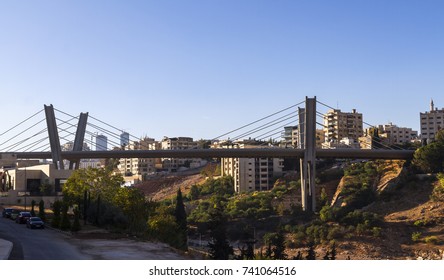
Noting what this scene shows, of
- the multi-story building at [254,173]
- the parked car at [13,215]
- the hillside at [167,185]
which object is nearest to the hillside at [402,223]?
the multi-story building at [254,173]

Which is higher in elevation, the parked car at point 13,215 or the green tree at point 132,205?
the green tree at point 132,205

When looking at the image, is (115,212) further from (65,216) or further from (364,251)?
(364,251)

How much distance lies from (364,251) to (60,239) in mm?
42391

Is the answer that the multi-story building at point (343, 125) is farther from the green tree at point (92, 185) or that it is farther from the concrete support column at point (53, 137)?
the green tree at point (92, 185)

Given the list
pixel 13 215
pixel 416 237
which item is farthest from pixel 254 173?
pixel 13 215

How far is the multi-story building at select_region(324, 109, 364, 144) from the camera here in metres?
184

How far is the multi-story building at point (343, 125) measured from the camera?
184m

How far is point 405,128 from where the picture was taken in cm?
19288

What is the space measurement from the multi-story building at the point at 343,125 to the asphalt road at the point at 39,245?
458 feet

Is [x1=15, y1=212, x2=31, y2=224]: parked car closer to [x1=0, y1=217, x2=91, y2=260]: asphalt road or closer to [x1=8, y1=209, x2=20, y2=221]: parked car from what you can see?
[x1=8, y1=209, x2=20, y2=221]: parked car

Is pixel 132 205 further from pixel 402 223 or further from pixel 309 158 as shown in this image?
pixel 309 158

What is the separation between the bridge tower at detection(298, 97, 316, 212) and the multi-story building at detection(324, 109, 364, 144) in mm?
83976

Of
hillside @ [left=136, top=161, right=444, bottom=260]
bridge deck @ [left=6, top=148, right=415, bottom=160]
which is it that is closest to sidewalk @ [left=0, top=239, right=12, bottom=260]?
hillside @ [left=136, top=161, right=444, bottom=260]
